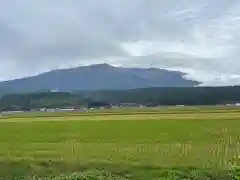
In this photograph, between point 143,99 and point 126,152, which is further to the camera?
point 143,99

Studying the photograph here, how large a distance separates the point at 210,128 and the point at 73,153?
17675 millimetres

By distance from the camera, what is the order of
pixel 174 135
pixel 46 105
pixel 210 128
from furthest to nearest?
pixel 46 105, pixel 210 128, pixel 174 135

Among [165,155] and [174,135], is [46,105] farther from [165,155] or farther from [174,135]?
[165,155]

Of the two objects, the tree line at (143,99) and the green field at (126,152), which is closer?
→ the green field at (126,152)

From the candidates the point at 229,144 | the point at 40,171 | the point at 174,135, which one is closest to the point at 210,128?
the point at 174,135

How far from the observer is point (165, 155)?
91.5 ft

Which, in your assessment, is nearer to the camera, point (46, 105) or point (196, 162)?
point (196, 162)

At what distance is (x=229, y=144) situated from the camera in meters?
31.7

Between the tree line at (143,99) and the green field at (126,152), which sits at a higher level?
the tree line at (143,99)

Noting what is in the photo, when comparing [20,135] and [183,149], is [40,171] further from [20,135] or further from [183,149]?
[20,135]

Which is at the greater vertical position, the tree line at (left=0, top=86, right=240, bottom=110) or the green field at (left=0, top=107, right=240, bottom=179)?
the tree line at (left=0, top=86, right=240, bottom=110)

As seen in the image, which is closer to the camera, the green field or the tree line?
the green field

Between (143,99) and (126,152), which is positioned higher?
(143,99)

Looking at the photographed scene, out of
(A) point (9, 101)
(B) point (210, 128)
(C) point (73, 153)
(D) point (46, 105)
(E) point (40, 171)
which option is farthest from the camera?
(A) point (9, 101)
